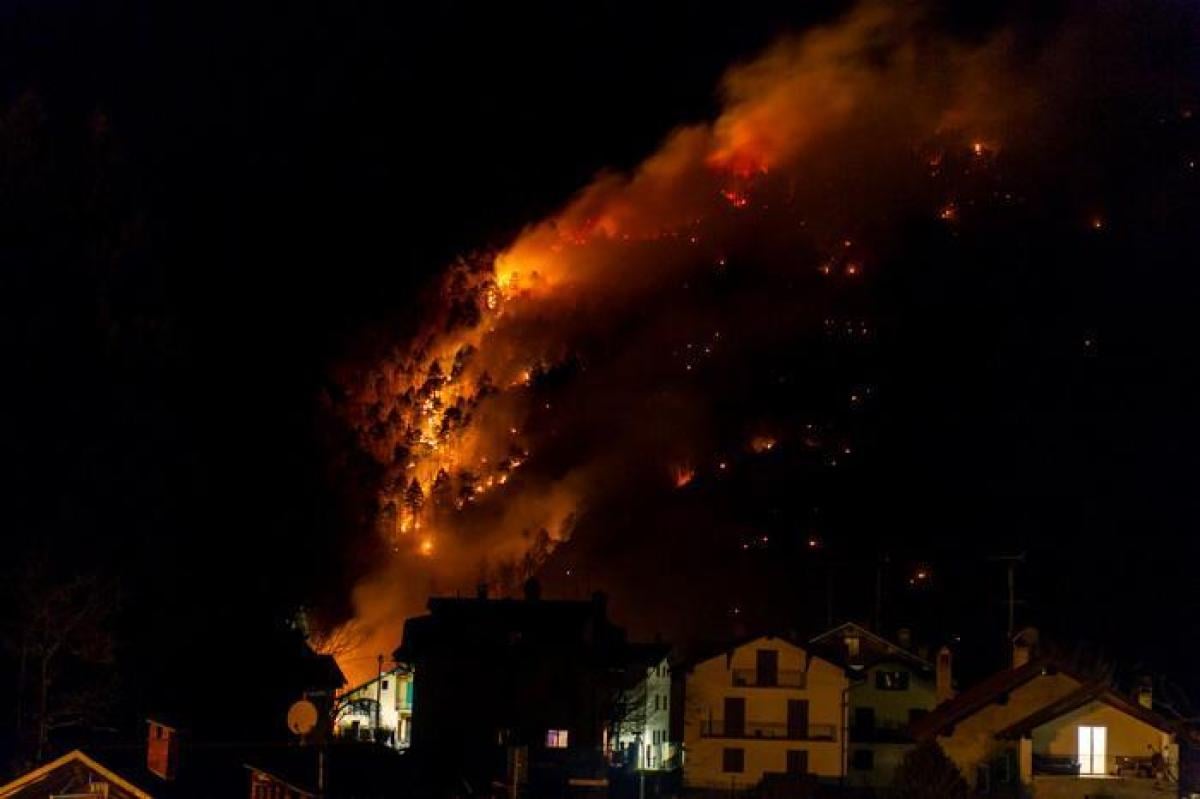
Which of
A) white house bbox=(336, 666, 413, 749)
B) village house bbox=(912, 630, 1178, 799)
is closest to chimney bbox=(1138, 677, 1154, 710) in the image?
village house bbox=(912, 630, 1178, 799)

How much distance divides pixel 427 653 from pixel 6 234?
14073 mm

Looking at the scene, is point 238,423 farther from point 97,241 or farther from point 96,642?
point 96,642

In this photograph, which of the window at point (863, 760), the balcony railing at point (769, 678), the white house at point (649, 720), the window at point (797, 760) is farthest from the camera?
the white house at point (649, 720)

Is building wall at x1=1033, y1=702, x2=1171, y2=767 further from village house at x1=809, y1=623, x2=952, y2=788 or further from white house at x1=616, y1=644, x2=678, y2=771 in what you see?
white house at x1=616, y1=644, x2=678, y2=771

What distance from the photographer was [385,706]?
41.8 metres

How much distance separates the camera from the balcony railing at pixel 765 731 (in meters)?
36.8

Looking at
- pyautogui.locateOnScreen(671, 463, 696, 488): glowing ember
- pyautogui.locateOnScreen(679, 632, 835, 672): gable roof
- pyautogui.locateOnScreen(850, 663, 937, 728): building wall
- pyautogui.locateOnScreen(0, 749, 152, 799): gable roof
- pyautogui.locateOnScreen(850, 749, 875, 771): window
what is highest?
pyautogui.locateOnScreen(671, 463, 696, 488): glowing ember

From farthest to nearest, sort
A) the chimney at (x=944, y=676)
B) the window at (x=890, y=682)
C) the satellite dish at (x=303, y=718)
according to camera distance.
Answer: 1. the window at (x=890, y=682)
2. the chimney at (x=944, y=676)
3. the satellite dish at (x=303, y=718)

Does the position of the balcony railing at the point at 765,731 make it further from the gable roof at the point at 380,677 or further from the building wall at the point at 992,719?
the gable roof at the point at 380,677

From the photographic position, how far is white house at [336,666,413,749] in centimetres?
3931

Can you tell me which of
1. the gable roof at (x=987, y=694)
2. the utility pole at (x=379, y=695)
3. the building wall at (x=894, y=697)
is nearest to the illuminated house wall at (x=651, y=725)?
the building wall at (x=894, y=697)

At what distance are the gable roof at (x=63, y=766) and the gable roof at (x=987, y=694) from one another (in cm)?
1981

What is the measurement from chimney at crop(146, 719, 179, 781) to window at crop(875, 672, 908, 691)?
75.7 feet

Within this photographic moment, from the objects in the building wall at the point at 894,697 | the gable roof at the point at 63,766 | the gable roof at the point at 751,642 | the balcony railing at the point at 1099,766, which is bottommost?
the balcony railing at the point at 1099,766
